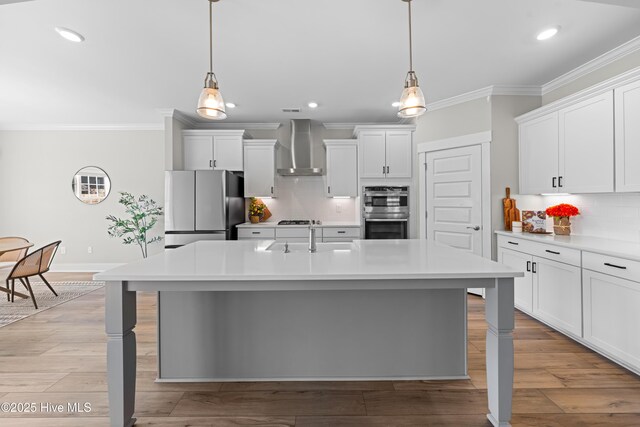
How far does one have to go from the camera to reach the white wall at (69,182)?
602cm

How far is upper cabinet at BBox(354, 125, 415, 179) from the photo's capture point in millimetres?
5168

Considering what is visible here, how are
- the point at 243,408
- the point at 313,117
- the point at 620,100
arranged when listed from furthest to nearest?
the point at 313,117 < the point at 620,100 < the point at 243,408

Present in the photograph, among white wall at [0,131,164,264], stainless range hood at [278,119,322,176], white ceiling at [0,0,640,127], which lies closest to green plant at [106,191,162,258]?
white wall at [0,131,164,264]

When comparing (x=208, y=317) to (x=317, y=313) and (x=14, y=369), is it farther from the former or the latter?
(x=14, y=369)

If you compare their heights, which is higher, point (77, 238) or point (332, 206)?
point (332, 206)

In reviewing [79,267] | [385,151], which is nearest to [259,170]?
[385,151]

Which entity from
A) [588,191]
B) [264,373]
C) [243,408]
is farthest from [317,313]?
[588,191]

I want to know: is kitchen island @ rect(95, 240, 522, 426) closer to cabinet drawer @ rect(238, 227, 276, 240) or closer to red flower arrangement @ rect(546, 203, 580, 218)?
red flower arrangement @ rect(546, 203, 580, 218)

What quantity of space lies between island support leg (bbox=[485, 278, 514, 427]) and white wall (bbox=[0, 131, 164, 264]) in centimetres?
566

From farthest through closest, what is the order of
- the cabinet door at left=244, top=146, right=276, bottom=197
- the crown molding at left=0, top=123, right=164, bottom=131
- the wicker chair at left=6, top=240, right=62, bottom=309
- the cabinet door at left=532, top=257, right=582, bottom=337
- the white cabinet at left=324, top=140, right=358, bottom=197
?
the crown molding at left=0, top=123, right=164, bottom=131 → the cabinet door at left=244, top=146, right=276, bottom=197 → the white cabinet at left=324, top=140, right=358, bottom=197 → the wicker chair at left=6, top=240, right=62, bottom=309 → the cabinet door at left=532, top=257, right=582, bottom=337

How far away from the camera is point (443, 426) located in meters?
1.89

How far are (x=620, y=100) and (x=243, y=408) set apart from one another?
3.62 meters

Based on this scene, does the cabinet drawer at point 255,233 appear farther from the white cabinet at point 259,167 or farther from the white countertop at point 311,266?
the white countertop at point 311,266

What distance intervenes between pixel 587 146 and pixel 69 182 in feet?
24.3
